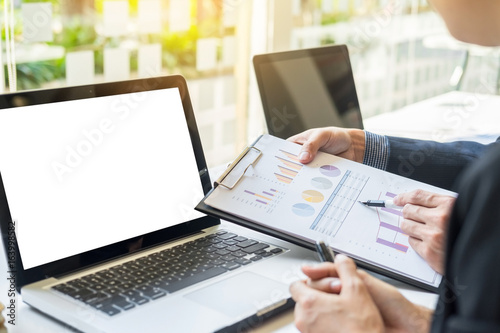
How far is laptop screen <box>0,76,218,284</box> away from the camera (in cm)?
85

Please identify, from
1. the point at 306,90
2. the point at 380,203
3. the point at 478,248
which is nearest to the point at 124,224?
the point at 380,203

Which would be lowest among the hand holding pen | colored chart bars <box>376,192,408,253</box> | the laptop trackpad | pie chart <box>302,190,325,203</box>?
the laptop trackpad

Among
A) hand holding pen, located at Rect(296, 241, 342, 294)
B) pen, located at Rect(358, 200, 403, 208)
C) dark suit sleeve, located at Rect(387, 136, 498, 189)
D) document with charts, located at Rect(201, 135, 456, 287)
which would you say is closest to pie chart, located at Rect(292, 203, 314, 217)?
document with charts, located at Rect(201, 135, 456, 287)

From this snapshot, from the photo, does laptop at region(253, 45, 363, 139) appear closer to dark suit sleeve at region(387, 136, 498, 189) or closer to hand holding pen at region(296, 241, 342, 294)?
dark suit sleeve at region(387, 136, 498, 189)

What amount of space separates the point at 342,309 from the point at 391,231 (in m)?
0.31

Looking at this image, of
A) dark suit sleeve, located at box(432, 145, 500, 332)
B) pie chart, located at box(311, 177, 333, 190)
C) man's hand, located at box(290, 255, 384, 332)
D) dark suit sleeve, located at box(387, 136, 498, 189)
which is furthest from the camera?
dark suit sleeve, located at box(387, 136, 498, 189)

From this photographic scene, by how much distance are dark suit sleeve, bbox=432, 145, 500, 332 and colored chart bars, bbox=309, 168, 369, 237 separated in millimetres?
429

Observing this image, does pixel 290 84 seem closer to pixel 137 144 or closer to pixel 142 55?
pixel 137 144

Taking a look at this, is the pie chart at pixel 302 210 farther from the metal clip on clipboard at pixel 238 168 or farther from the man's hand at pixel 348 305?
the man's hand at pixel 348 305

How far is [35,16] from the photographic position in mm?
1620

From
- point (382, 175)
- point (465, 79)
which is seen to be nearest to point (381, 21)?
point (465, 79)

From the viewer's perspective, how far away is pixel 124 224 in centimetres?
95

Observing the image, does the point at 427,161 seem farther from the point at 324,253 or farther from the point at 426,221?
the point at 324,253

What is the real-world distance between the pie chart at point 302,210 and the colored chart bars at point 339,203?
0.06ft
